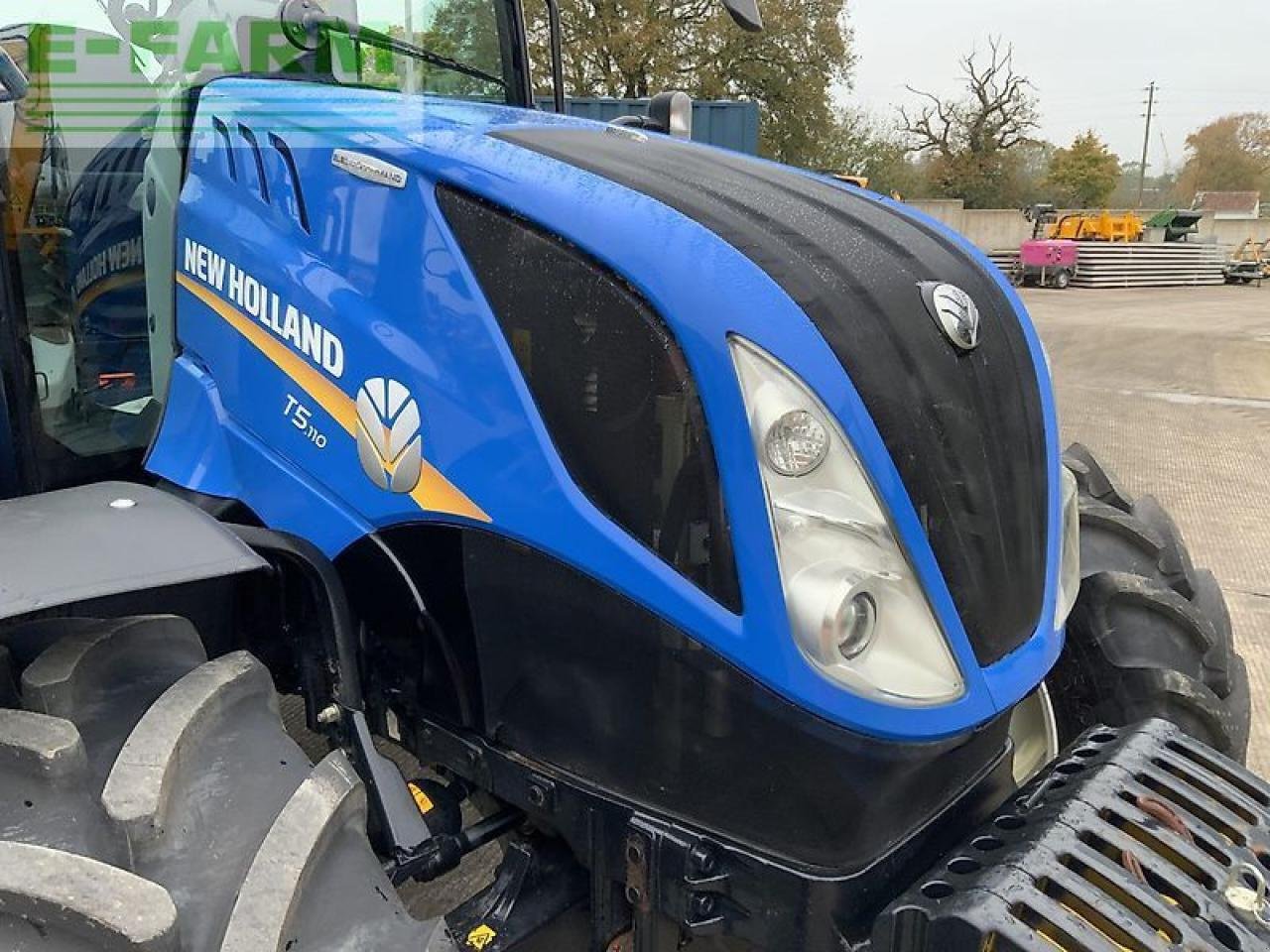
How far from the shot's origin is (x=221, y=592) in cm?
191

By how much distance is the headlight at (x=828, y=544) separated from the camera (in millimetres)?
1373

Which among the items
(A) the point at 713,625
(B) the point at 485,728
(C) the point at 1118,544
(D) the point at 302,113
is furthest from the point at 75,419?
(C) the point at 1118,544

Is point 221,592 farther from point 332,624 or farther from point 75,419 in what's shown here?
point 75,419

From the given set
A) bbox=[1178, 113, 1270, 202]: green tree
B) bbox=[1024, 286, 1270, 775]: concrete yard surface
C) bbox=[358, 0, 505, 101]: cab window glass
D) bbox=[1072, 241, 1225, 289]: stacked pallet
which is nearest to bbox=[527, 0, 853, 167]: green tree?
bbox=[1072, 241, 1225, 289]: stacked pallet

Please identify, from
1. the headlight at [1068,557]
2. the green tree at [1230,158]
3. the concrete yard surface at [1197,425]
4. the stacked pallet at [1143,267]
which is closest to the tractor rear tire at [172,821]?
the headlight at [1068,557]

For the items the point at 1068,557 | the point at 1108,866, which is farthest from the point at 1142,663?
the point at 1108,866

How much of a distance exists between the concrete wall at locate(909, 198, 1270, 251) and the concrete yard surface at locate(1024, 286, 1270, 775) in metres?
19.3

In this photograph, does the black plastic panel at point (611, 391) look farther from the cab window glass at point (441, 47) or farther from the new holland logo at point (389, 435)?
the cab window glass at point (441, 47)

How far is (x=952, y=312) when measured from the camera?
156cm

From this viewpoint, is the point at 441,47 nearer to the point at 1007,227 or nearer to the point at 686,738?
the point at 686,738

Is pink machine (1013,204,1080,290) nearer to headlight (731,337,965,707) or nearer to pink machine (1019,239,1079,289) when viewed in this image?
pink machine (1019,239,1079,289)

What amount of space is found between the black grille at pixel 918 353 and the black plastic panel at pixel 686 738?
0.24 metres

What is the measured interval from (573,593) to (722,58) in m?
26.0

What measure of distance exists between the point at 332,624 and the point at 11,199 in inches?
43.1
